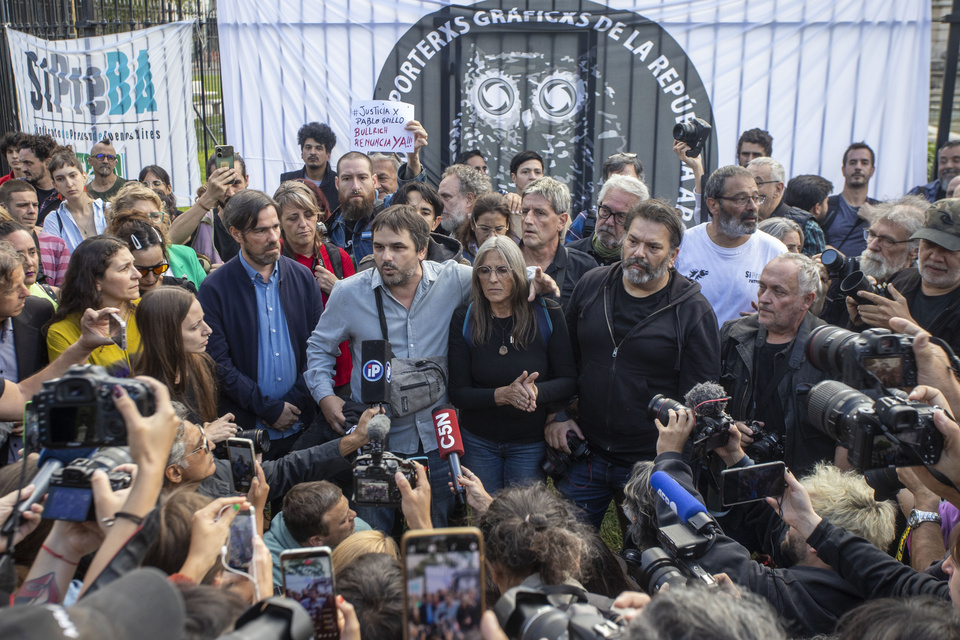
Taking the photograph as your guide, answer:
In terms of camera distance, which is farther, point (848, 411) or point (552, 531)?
point (848, 411)

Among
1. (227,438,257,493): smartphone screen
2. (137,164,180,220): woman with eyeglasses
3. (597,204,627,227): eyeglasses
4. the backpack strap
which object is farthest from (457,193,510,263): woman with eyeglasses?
(137,164,180,220): woman with eyeglasses

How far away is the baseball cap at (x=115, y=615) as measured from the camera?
43.6 inches

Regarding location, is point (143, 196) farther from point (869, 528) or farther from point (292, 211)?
point (869, 528)

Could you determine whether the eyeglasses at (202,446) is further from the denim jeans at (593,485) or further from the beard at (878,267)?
the beard at (878,267)

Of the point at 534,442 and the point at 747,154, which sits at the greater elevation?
the point at 747,154

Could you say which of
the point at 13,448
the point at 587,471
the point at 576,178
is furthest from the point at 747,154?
the point at 13,448

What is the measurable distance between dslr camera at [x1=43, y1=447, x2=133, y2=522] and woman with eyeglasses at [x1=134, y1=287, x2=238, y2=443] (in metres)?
1.17

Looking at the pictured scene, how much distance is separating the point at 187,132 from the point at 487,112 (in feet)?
11.8

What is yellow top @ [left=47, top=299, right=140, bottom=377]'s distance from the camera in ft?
10.9

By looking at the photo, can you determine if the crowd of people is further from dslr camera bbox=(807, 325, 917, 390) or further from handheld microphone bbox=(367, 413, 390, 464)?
handheld microphone bbox=(367, 413, 390, 464)

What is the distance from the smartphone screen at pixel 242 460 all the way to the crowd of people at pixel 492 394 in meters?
0.01

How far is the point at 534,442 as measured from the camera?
3668mm

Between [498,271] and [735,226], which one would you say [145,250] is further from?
[735,226]

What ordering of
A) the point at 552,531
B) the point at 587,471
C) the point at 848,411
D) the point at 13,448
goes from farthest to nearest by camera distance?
1. the point at 587,471
2. the point at 13,448
3. the point at 848,411
4. the point at 552,531
